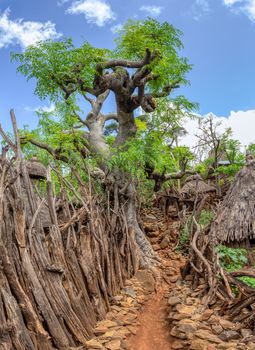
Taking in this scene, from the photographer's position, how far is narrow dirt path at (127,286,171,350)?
14.2ft

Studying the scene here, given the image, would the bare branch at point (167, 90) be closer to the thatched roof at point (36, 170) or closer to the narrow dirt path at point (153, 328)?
the thatched roof at point (36, 170)

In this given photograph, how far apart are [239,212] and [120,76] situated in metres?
4.12

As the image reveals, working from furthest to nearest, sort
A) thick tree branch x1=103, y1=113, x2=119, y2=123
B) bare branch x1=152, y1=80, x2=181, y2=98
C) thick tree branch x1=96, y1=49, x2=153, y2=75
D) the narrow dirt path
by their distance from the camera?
thick tree branch x1=103, y1=113, x2=119, y2=123, bare branch x1=152, y1=80, x2=181, y2=98, thick tree branch x1=96, y1=49, x2=153, y2=75, the narrow dirt path

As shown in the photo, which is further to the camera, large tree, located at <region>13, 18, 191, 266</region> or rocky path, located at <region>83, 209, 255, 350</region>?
large tree, located at <region>13, 18, 191, 266</region>

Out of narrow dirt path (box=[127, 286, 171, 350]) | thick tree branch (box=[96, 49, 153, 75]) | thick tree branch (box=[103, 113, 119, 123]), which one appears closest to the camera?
narrow dirt path (box=[127, 286, 171, 350])

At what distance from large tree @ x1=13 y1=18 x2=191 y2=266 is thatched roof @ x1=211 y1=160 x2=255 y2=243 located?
1.81 meters

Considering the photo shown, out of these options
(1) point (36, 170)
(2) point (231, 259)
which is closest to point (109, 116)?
(1) point (36, 170)

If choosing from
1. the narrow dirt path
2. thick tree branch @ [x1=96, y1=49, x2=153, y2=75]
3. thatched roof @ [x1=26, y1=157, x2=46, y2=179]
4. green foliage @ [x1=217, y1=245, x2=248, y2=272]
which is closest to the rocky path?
the narrow dirt path

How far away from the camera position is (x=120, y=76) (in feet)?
25.7

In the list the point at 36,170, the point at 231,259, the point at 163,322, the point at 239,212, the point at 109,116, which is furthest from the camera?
the point at 109,116

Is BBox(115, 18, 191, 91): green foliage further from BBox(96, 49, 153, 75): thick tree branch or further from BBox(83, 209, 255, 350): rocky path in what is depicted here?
BBox(83, 209, 255, 350): rocky path

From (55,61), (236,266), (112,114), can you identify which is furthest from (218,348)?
(112,114)

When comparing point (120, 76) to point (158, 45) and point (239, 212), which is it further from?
point (239, 212)

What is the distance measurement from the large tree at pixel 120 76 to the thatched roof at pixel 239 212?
71.1 inches
